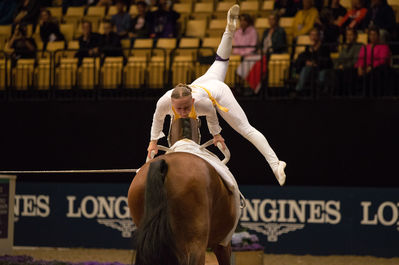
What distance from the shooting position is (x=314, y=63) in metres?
11.5

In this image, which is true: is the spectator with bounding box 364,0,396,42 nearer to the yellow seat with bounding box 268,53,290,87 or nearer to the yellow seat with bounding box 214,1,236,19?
the yellow seat with bounding box 268,53,290,87

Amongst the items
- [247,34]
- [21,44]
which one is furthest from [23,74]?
[247,34]

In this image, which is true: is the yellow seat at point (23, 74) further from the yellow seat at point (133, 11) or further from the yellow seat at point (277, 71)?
the yellow seat at point (277, 71)

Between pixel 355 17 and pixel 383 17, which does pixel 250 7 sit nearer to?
pixel 355 17

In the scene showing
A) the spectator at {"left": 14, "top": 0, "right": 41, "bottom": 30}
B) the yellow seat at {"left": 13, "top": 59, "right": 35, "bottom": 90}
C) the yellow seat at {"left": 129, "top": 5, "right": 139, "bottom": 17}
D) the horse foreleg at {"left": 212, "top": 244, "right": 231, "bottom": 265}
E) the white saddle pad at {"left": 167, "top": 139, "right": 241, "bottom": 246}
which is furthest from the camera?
the spectator at {"left": 14, "top": 0, "right": 41, "bottom": 30}

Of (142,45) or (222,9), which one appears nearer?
(142,45)

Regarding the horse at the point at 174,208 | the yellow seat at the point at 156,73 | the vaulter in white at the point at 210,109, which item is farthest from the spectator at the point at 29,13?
the horse at the point at 174,208

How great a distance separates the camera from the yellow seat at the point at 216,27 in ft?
44.6

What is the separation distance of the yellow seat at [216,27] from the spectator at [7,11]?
14.6ft

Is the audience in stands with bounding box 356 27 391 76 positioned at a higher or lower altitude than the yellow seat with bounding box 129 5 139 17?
lower

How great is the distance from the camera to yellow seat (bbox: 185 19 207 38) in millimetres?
13734

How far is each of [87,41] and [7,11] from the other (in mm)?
3150

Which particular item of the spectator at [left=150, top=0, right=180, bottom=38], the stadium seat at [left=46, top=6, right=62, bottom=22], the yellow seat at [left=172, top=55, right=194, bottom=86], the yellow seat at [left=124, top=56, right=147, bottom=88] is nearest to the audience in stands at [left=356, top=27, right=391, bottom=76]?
the yellow seat at [left=172, top=55, right=194, bottom=86]

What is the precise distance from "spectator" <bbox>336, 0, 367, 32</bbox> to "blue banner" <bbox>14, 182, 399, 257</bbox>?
270 centimetres
